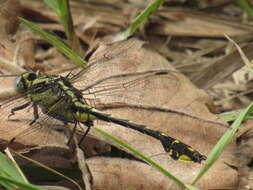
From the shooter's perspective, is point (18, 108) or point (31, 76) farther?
point (31, 76)

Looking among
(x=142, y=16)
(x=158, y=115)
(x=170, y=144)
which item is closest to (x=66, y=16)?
(x=142, y=16)

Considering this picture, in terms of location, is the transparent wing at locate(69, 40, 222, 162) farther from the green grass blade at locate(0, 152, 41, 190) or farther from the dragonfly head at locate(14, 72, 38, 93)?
the green grass blade at locate(0, 152, 41, 190)

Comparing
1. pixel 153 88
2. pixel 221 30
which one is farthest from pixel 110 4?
pixel 153 88

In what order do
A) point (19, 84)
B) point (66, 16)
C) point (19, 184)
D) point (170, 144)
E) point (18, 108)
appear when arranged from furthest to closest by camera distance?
point (66, 16) → point (19, 84) → point (18, 108) → point (170, 144) → point (19, 184)

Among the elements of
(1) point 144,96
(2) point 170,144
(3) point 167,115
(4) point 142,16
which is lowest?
(2) point 170,144

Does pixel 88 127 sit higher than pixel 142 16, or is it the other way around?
pixel 142 16

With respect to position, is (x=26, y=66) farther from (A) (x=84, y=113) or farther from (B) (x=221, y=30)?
(B) (x=221, y=30)

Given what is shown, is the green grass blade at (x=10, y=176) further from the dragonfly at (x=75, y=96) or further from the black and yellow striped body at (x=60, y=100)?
the black and yellow striped body at (x=60, y=100)

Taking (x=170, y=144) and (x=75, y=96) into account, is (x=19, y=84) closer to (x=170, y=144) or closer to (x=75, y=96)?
(x=75, y=96)

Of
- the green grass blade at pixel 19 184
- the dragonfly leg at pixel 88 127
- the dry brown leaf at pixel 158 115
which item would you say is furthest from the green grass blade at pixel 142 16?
the green grass blade at pixel 19 184
